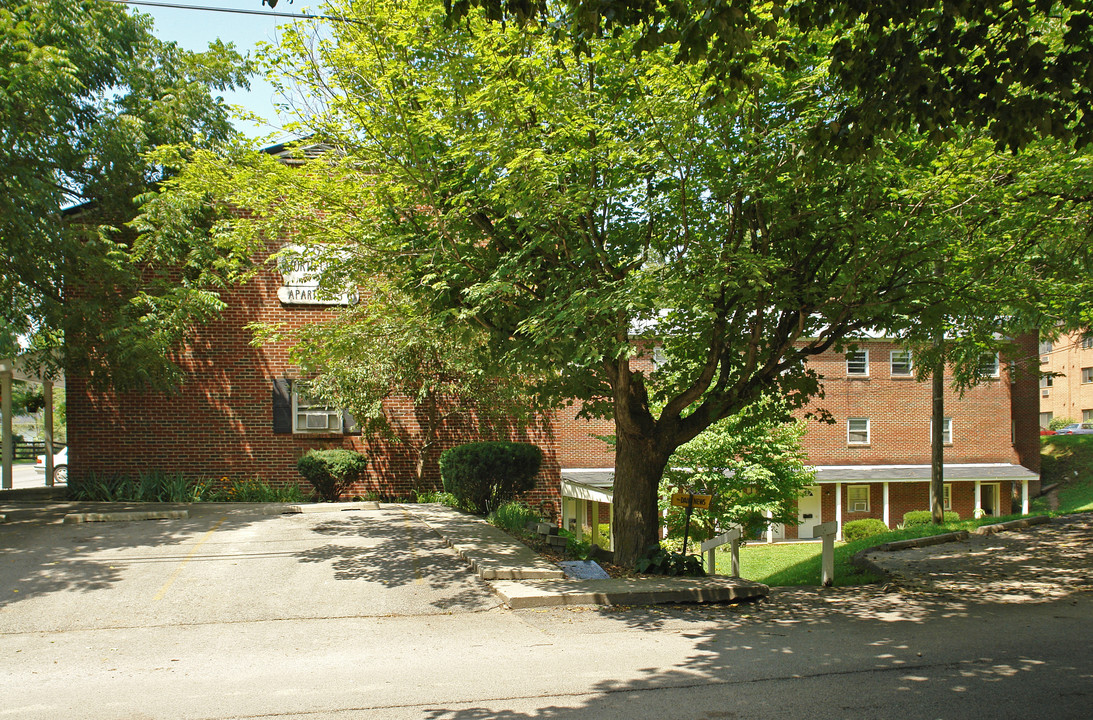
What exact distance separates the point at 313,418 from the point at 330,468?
1.97 metres

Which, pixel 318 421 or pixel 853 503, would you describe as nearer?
pixel 318 421

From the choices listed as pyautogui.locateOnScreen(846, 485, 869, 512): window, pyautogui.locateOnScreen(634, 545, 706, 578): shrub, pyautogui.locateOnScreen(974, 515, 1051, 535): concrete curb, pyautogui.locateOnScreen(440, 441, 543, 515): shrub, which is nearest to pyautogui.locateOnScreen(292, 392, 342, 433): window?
pyautogui.locateOnScreen(440, 441, 543, 515): shrub

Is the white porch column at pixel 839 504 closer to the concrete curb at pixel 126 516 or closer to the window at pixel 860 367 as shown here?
the window at pixel 860 367

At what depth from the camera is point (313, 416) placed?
18781mm

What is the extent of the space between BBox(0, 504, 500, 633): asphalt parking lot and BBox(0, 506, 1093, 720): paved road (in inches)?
1.8

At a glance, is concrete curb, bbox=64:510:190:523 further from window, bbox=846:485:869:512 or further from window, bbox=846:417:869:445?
window, bbox=846:485:869:512

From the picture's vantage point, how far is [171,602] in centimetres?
899

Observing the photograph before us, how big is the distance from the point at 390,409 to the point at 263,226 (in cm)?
853

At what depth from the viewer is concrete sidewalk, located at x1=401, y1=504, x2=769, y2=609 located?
910 cm

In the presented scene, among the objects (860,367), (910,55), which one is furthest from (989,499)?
(910,55)

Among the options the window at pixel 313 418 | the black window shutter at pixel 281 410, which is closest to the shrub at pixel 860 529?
the window at pixel 313 418

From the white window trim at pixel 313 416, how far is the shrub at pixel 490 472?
3.96m

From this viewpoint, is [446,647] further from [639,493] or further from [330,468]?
[330,468]

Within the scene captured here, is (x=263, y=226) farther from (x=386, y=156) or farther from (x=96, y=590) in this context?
(x=96, y=590)
